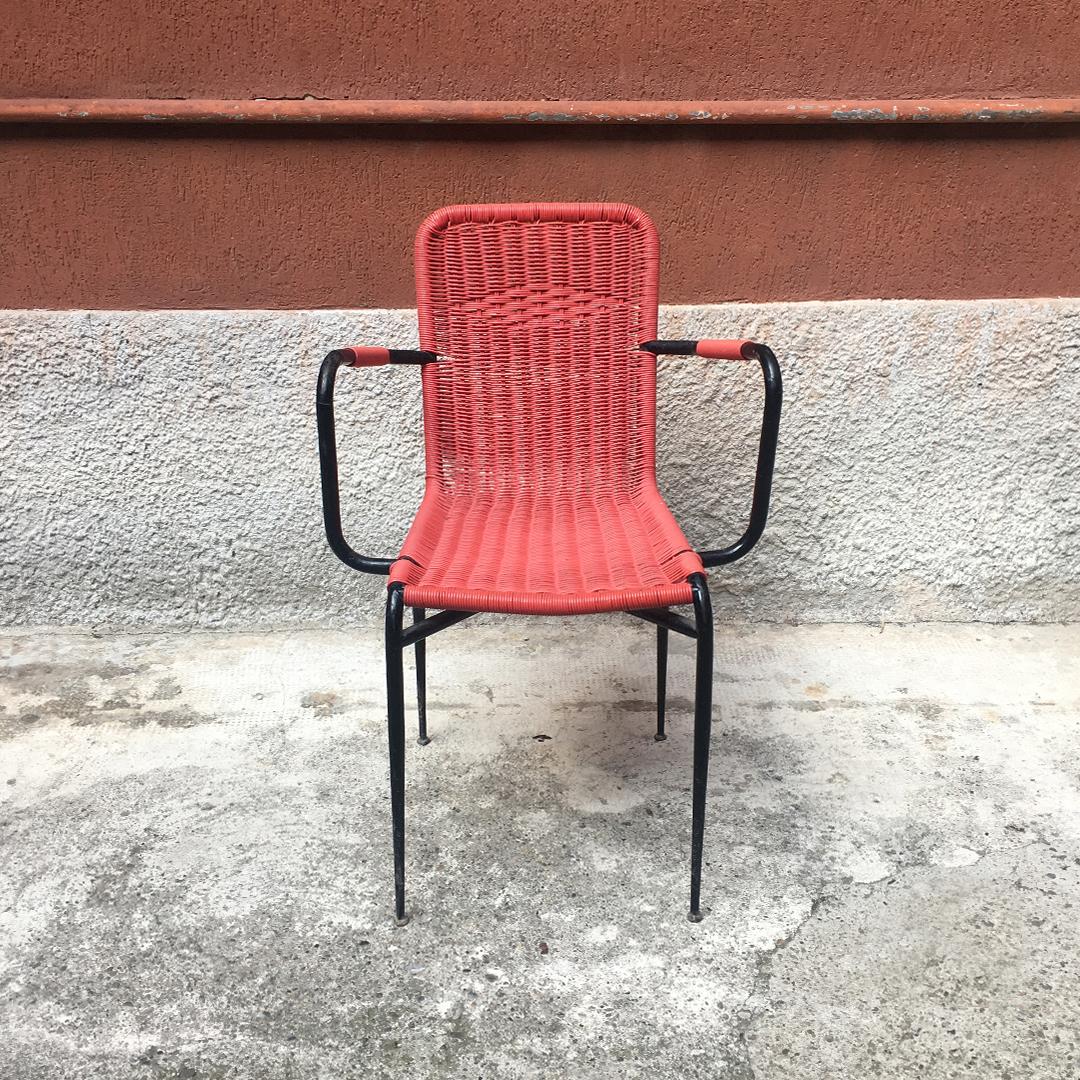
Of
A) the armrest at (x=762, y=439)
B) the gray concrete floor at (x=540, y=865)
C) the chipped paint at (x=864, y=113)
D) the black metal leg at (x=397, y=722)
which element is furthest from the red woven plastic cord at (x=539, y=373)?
the chipped paint at (x=864, y=113)

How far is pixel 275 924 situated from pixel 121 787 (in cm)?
58

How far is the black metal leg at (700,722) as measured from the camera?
5.09ft

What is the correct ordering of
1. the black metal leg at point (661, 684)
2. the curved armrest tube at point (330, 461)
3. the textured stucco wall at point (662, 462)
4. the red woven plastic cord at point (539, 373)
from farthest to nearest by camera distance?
the textured stucco wall at point (662, 462) → the black metal leg at point (661, 684) → the red woven plastic cord at point (539, 373) → the curved armrest tube at point (330, 461)

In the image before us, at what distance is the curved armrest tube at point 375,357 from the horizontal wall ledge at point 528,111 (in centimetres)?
78

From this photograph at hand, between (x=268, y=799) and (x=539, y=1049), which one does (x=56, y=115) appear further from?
(x=539, y=1049)

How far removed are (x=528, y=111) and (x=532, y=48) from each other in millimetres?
149

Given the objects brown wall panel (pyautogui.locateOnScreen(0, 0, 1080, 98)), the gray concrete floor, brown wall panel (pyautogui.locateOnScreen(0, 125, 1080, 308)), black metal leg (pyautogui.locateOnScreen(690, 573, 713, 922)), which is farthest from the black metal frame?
brown wall panel (pyautogui.locateOnScreen(0, 0, 1080, 98))

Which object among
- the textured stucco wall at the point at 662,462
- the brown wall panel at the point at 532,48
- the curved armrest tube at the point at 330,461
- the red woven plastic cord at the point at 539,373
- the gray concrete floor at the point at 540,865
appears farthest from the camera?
the textured stucco wall at the point at 662,462

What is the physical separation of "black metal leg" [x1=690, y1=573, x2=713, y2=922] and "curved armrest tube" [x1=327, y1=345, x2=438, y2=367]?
2.29ft

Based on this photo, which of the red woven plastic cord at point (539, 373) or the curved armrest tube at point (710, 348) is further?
the red woven plastic cord at point (539, 373)

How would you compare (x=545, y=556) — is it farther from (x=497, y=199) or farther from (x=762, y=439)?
(x=497, y=199)

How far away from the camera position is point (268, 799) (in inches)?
79.8

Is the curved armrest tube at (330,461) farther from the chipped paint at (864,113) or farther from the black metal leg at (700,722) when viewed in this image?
the chipped paint at (864,113)

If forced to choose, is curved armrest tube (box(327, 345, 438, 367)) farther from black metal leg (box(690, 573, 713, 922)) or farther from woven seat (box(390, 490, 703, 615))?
black metal leg (box(690, 573, 713, 922))
